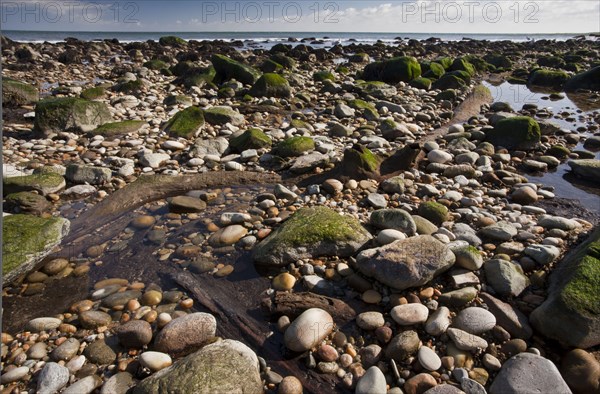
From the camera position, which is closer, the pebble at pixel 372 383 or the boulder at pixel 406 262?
the pebble at pixel 372 383

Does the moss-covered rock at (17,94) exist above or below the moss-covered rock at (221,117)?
above

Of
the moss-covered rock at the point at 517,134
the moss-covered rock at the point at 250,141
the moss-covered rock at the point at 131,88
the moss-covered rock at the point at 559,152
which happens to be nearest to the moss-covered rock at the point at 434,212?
the moss-covered rock at the point at 250,141

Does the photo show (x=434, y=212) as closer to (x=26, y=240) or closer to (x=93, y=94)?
(x=26, y=240)

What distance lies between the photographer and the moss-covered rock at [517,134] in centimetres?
707

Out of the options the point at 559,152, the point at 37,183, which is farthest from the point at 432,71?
the point at 37,183

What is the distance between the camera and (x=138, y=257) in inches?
145

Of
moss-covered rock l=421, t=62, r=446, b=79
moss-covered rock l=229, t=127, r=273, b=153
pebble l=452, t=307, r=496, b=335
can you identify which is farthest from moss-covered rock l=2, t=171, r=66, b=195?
moss-covered rock l=421, t=62, r=446, b=79

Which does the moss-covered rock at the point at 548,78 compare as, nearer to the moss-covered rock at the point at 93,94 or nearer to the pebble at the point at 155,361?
the moss-covered rock at the point at 93,94

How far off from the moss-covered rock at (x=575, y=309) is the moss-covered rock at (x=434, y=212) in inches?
54.8

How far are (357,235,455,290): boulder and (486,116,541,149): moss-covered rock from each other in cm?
479

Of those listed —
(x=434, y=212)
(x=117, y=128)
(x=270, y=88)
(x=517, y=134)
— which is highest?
(x=270, y=88)

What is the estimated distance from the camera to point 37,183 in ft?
15.0

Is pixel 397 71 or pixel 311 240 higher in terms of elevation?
pixel 397 71

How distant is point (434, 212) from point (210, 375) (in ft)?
10.1
